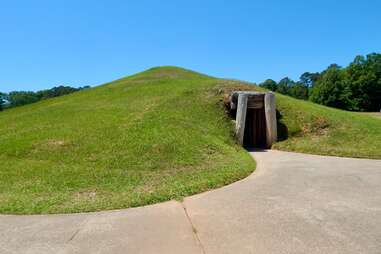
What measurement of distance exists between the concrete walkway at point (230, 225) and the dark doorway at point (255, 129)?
21.8 ft

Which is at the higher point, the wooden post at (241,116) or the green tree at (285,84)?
the green tree at (285,84)

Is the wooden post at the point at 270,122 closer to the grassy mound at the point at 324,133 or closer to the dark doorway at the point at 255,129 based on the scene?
the grassy mound at the point at 324,133

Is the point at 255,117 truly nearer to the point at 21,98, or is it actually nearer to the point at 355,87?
the point at 355,87

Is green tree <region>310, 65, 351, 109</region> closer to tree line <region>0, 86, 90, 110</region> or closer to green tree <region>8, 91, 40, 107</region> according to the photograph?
tree line <region>0, 86, 90, 110</region>

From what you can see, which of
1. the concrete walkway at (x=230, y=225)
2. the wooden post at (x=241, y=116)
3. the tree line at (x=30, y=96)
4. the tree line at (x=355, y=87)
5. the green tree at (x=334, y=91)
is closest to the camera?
the concrete walkway at (x=230, y=225)

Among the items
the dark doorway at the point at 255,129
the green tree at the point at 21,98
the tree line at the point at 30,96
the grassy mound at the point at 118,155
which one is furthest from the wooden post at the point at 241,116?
the green tree at the point at 21,98

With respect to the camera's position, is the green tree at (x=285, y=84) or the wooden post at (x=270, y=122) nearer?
the wooden post at (x=270, y=122)

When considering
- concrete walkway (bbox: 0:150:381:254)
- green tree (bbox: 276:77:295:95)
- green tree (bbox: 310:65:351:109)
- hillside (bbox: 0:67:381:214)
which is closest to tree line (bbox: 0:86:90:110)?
green tree (bbox: 276:77:295:95)

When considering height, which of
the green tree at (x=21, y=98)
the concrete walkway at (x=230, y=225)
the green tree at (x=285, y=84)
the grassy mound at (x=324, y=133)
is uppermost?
the green tree at (x=285, y=84)

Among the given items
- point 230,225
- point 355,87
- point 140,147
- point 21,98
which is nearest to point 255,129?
point 140,147

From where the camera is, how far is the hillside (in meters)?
5.79

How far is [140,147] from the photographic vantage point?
8.89 meters

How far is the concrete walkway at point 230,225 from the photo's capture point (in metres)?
3.52

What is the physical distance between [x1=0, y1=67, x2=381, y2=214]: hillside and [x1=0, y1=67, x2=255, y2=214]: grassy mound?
0.02 metres
